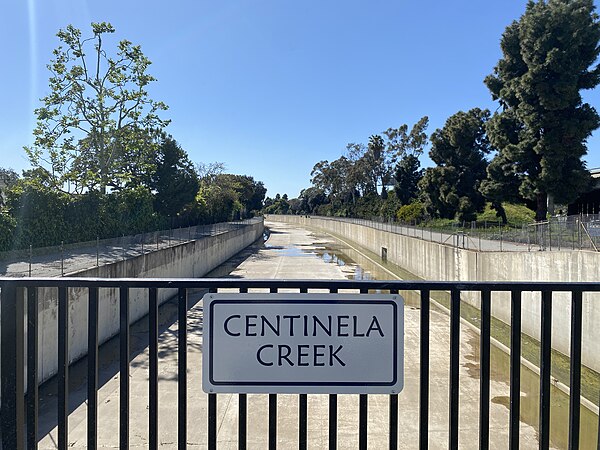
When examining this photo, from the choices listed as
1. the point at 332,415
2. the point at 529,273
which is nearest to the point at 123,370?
the point at 332,415

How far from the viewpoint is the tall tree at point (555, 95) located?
18516 millimetres

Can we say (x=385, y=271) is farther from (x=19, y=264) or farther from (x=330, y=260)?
(x=19, y=264)

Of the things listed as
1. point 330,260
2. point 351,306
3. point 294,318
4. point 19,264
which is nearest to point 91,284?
point 294,318

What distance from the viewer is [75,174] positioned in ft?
66.5

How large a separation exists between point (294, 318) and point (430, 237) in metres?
23.3

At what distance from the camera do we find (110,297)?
34.8 ft

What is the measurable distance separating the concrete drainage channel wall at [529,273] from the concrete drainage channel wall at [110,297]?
31.0 ft

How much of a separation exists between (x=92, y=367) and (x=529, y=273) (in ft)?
42.3

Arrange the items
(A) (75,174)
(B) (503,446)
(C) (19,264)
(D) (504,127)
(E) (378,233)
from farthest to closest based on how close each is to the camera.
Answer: (E) (378,233)
(D) (504,127)
(A) (75,174)
(C) (19,264)
(B) (503,446)

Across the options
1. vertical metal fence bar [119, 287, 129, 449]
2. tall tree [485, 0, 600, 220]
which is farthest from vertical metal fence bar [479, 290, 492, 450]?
tall tree [485, 0, 600, 220]

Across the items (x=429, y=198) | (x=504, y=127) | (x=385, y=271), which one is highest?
(x=504, y=127)

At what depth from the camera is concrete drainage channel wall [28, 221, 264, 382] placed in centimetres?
741

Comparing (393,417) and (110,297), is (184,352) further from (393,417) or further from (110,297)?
(110,297)

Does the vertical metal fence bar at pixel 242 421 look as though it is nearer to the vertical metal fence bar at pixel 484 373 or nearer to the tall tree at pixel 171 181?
the vertical metal fence bar at pixel 484 373
